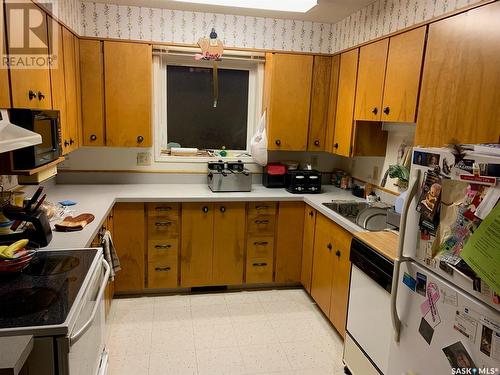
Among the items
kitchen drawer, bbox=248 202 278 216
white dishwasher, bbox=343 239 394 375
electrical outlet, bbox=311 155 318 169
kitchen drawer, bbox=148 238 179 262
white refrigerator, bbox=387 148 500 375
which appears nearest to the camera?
white refrigerator, bbox=387 148 500 375

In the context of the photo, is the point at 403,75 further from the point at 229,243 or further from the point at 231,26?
the point at 229,243

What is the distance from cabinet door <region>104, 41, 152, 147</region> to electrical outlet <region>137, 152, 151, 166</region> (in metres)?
0.31

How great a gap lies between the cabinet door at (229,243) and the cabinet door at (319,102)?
0.94 metres

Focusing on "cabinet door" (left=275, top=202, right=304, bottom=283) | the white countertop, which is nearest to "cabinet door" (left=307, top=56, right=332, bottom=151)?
the white countertop

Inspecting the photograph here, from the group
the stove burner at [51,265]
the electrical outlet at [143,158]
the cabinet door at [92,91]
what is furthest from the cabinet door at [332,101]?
the stove burner at [51,265]

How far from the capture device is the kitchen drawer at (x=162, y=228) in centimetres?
315

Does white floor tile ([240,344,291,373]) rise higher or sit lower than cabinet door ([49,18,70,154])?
lower

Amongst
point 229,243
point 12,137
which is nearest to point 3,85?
point 12,137

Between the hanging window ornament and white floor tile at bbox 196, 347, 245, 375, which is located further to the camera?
the hanging window ornament

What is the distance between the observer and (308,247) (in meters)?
3.28

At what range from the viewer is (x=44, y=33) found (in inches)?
87.2

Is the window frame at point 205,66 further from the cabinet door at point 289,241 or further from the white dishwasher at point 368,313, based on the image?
the white dishwasher at point 368,313

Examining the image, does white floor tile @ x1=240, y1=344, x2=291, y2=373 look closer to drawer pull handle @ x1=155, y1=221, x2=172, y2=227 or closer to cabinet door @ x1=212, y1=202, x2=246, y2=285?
cabinet door @ x1=212, y1=202, x2=246, y2=285

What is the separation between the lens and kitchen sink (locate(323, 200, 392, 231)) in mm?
2539
